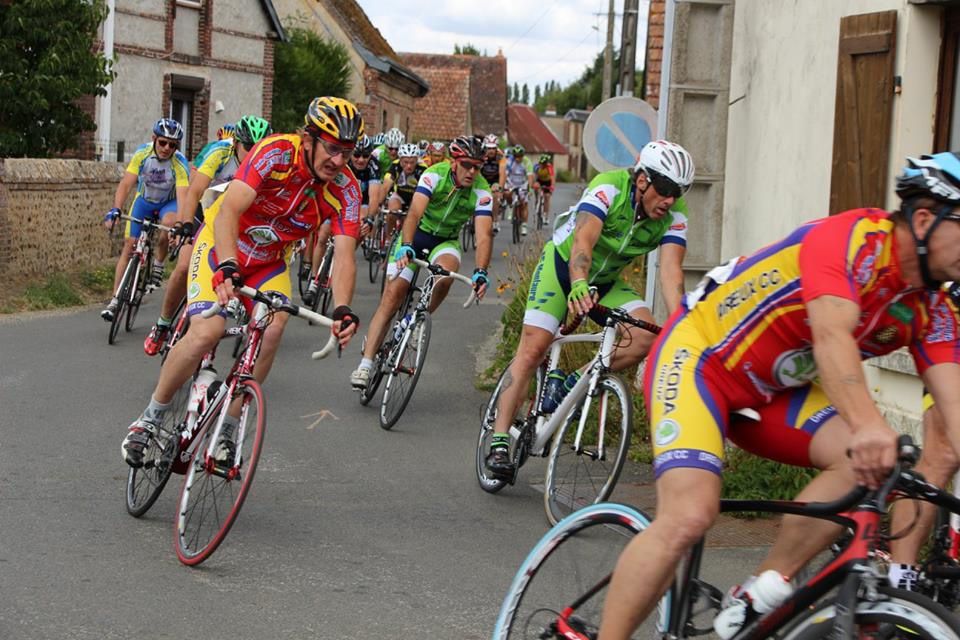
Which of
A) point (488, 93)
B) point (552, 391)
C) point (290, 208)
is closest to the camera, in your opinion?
point (290, 208)

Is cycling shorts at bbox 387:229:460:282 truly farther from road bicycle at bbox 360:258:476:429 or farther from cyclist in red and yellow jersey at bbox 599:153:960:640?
cyclist in red and yellow jersey at bbox 599:153:960:640

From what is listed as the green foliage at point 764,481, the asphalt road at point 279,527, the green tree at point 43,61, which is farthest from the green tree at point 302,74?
the green foliage at point 764,481

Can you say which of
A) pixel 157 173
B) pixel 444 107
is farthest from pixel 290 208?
pixel 444 107

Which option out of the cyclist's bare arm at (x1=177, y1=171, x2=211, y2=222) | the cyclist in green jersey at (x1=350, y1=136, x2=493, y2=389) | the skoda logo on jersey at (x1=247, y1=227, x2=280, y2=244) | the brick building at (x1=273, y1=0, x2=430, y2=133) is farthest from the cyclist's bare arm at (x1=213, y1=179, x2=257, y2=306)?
the brick building at (x1=273, y1=0, x2=430, y2=133)

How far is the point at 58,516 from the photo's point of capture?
712 cm

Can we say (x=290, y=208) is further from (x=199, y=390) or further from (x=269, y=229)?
(x=199, y=390)

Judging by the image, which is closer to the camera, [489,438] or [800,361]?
[800,361]

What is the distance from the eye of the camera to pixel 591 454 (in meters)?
7.26

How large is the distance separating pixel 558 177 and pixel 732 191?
388ft

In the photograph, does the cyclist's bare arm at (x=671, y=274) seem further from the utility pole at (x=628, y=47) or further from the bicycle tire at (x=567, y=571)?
the utility pole at (x=628, y=47)

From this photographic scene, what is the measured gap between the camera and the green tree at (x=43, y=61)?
69.6 feet

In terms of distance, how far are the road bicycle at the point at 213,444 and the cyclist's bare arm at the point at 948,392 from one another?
272 centimetres

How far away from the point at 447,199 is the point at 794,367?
6.98 metres

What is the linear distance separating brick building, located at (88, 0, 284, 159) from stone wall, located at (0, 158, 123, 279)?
8.26 metres
